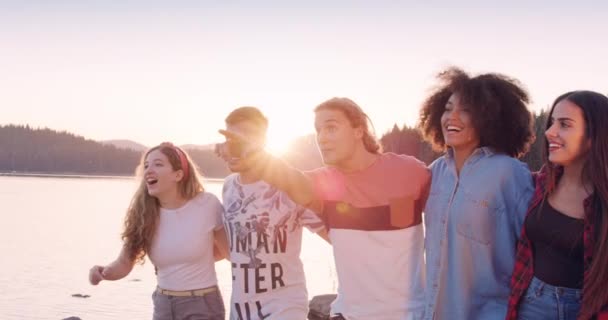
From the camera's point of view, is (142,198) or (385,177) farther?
(142,198)

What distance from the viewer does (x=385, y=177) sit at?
4.56 metres

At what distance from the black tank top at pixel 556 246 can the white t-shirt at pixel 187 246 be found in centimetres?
267

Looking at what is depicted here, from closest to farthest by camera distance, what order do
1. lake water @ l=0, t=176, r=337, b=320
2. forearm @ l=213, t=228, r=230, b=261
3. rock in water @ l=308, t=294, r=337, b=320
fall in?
forearm @ l=213, t=228, r=230, b=261
rock in water @ l=308, t=294, r=337, b=320
lake water @ l=0, t=176, r=337, b=320

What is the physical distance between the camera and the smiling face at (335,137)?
4578mm

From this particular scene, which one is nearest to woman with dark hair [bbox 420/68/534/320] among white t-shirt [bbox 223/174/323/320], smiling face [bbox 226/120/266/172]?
white t-shirt [bbox 223/174/323/320]

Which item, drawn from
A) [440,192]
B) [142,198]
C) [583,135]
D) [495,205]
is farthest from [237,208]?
[583,135]

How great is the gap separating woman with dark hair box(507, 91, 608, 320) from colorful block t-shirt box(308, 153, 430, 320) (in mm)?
691

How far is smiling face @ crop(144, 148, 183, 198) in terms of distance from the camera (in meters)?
5.66

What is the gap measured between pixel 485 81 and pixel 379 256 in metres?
1.44

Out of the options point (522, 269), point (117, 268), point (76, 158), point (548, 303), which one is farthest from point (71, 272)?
point (76, 158)

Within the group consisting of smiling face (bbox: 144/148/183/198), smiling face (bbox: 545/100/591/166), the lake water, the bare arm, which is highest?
smiling face (bbox: 545/100/591/166)

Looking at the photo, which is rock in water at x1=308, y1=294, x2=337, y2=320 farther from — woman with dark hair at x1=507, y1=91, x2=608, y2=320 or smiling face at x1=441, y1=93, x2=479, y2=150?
woman with dark hair at x1=507, y1=91, x2=608, y2=320

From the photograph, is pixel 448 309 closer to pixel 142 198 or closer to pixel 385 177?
pixel 385 177

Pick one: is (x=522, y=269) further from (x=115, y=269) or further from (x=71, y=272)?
(x=71, y=272)
